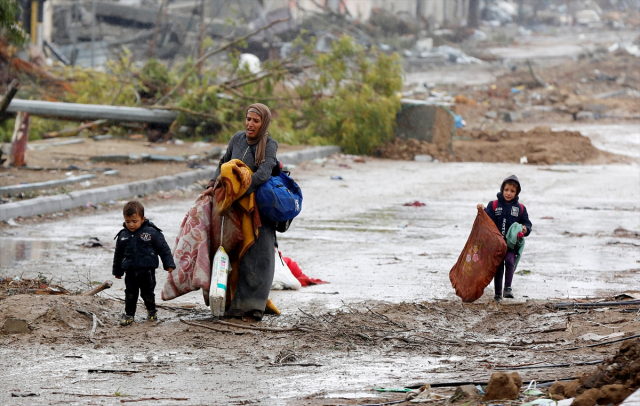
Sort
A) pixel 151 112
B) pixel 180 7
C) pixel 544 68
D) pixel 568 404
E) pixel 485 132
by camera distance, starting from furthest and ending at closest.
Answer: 1. pixel 180 7
2. pixel 544 68
3. pixel 485 132
4. pixel 151 112
5. pixel 568 404

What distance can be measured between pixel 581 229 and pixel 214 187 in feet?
22.1

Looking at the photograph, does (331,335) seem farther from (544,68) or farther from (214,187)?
(544,68)

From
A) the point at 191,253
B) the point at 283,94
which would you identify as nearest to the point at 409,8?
the point at 283,94

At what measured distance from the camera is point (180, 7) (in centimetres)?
4781

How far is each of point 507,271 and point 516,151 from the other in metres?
15.0

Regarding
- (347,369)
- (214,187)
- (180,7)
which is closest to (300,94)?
(214,187)

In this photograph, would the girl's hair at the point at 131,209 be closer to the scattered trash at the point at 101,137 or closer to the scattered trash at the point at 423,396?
the scattered trash at the point at 423,396

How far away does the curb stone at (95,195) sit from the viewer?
1187cm

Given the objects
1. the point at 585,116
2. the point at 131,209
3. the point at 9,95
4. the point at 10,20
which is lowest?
the point at 131,209

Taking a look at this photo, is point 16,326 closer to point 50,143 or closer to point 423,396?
point 423,396

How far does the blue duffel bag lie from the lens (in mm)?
6164

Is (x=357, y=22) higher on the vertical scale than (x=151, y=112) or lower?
higher

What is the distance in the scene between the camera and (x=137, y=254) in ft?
20.2

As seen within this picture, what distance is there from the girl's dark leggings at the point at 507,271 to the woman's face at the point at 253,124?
7.64 ft
